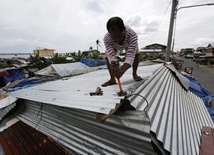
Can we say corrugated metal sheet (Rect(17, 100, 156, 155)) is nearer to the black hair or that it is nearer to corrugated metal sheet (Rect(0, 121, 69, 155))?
corrugated metal sheet (Rect(0, 121, 69, 155))

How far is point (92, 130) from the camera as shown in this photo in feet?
4.88

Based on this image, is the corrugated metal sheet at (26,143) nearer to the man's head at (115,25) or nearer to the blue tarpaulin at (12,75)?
the man's head at (115,25)

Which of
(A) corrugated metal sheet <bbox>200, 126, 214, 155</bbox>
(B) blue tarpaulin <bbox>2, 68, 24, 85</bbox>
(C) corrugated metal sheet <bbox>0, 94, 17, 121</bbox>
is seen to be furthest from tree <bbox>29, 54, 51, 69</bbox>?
(A) corrugated metal sheet <bbox>200, 126, 214, 155</bbox>

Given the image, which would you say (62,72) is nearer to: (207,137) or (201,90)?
(201,90)

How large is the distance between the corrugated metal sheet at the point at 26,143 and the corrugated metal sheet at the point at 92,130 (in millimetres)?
75

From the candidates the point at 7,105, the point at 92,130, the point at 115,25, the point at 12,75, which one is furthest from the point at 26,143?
the point at 12,75

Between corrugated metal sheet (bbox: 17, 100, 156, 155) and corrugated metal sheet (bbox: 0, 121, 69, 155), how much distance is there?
0.24 ft

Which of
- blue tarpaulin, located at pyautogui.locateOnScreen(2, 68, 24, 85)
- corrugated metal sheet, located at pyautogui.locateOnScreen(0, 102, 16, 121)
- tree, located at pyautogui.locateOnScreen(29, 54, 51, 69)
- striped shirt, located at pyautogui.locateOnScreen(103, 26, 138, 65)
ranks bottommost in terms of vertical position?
blue tarpaulin, located at pyautogui.locateOnScreen(2, 68, 24, 85)

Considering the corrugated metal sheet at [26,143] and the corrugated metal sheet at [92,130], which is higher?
the corrugated metal sheet at [92,130]

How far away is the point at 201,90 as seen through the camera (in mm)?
4781

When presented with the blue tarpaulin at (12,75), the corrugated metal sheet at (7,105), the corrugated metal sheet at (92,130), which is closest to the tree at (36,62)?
the blue tarpaulin at (12,75)

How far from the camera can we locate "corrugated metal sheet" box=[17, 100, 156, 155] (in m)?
1.10

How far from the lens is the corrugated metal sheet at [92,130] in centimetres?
110

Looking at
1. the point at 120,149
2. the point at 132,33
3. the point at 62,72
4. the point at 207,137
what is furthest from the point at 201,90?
the point at 62,72
